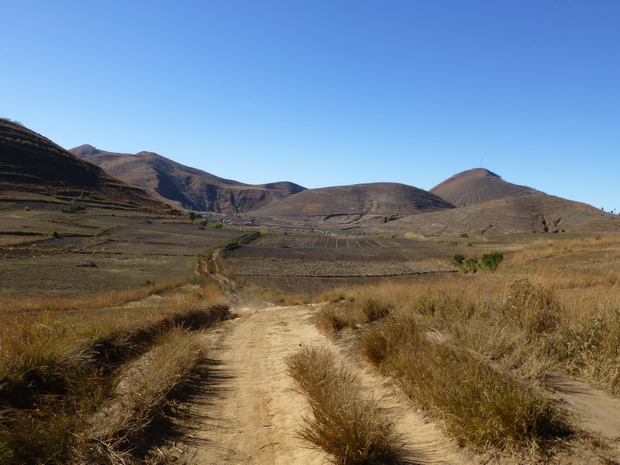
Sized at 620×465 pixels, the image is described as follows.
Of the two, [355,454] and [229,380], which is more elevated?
[355,454]

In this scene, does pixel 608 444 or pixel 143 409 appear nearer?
pixel 608 444

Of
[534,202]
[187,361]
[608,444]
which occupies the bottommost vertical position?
[187,361]

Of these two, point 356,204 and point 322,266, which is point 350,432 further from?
point 356,204

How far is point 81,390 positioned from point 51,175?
109769mm

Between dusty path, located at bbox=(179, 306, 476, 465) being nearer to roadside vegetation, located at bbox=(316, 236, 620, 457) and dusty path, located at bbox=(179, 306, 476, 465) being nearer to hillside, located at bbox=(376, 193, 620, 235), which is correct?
roadside vegetation, located at bbox=(316, 236, 620, 457)

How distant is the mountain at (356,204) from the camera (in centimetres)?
16250

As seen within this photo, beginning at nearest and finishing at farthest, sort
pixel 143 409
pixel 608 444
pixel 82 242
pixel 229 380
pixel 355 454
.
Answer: pixel 608 444 → pixel 355 454 → pixel 143 409 → pixel 229 380 → pixel 82 242

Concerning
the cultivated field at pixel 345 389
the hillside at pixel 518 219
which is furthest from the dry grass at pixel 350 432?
the hillside at pixel 518 219

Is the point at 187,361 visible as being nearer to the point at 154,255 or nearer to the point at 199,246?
the point at 154,255

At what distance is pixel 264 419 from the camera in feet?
15.6

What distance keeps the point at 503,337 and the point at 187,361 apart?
472 cm

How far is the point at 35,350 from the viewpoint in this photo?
14.6 ft

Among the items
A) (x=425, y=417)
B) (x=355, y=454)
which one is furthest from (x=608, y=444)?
(x=355, y=454)

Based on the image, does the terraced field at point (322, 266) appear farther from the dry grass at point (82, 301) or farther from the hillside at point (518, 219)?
the hillside at point (518, 219)
